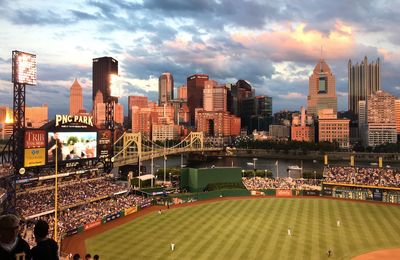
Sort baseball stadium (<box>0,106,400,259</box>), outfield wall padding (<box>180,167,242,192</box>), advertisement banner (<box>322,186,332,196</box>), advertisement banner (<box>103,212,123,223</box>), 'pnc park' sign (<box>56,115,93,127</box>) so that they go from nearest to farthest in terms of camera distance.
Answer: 1. baseball stadium (<box>0,106,400,259</box>)
2. advertisement banner (<box>103,212,123,223</box>)
3. 'pnc park' sign (<box>56,115,93,127</box>)
4. advertisement banner (<box>322,186,332,196</box>)
5. outfield wall padding (<box>180,167,242,192</box>)

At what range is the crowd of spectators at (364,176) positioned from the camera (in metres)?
58.0

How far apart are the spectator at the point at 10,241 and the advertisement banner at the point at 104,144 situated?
50095 millimetres

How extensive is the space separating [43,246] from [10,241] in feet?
1.42

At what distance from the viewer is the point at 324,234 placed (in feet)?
122

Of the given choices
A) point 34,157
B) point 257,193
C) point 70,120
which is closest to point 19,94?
point 34,157

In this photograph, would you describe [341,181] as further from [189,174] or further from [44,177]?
[44,177]

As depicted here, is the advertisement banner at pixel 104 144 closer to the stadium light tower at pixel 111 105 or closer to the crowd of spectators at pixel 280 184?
the stadium light tower at pixel 111 105

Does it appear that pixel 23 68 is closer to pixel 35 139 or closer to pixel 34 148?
pixel 35 139

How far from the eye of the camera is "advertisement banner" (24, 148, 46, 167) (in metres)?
40.3

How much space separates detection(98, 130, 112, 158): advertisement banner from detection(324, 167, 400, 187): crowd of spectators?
119 ft

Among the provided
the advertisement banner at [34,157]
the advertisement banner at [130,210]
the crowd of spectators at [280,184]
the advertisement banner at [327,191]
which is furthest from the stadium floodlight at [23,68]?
the advertisement banner at [327,191]

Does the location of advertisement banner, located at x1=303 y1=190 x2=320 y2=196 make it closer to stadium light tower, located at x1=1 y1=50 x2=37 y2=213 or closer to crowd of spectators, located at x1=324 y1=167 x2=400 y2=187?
crowd of spectators, located at x1=324 y1=167 x2=400 y2=187

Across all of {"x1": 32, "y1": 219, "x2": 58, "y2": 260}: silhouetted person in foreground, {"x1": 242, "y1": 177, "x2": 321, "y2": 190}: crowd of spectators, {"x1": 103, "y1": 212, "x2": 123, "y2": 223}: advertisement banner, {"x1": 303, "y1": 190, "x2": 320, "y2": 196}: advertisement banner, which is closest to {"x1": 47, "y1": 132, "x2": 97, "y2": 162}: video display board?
{"x1": 103, "y1": 212, "x2": 123, "y2": 223}: advertisement banner

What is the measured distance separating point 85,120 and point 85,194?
33.5 feet
